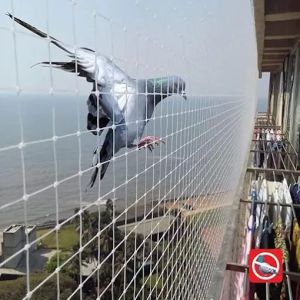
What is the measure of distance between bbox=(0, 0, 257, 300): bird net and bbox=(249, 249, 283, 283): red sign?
328 millimetres

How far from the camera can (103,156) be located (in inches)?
20.1

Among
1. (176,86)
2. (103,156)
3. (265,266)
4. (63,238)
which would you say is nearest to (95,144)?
(103,156)

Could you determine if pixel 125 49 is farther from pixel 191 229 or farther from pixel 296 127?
pixel 296 127

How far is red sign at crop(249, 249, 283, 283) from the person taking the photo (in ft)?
4.01

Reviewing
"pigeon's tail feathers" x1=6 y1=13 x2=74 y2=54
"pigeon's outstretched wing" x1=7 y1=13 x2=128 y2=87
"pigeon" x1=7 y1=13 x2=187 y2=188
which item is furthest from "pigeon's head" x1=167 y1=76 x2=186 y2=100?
"pigeon's tail feathers" x1=6 y1=13 x2=74 y2=54

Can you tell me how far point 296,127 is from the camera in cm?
331

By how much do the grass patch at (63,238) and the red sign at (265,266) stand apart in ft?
3.01

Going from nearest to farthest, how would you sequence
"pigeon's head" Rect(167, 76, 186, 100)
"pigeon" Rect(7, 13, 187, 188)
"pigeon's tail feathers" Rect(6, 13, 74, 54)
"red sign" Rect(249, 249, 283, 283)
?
"pigeon's tail feathers" Rect(6, 13, 74, 54) < "pigeon" Rect(7, 13, 187, 188) < "pigeon's head" Rect(167, 76, 186, 100) < "red sign" Rect(249, 249, 283, 283)

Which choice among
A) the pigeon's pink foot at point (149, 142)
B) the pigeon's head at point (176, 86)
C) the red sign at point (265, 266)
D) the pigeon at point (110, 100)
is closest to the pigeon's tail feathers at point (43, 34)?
the pigeon at point (110, 100)

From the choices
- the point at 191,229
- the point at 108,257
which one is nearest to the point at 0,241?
the point at 108,257

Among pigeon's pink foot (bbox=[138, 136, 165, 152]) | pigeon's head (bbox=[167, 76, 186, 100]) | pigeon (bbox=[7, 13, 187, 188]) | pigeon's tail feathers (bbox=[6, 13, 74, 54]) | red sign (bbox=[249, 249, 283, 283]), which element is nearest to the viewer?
pigeon's tail feathers (bbox=[6, 13, 74, 54])

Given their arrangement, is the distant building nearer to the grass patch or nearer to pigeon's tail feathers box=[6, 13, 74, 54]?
the grass patch

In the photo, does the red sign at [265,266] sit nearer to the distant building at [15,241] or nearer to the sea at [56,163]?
the sea at [56,163]

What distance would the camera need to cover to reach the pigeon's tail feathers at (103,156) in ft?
1.62
